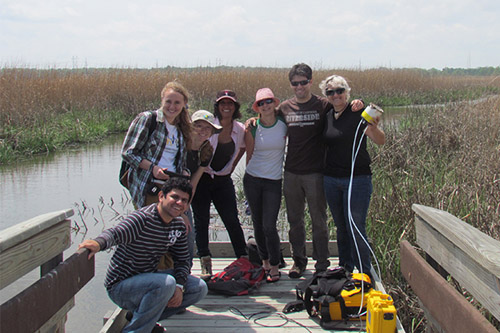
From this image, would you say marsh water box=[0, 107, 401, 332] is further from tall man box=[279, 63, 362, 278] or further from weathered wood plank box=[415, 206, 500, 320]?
weathered wood plank box=[415, 206, 500, 320]

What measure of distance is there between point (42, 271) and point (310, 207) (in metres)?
2.32

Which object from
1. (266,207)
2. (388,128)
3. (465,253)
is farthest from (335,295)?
(388,128)

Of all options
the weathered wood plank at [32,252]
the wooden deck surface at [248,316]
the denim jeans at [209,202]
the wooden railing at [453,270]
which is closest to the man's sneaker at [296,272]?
the wooden deck surface at [248,316]

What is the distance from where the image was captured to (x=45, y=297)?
267 centimetres

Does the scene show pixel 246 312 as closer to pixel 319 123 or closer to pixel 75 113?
pixel 319 123

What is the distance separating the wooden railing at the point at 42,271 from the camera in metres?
2.38

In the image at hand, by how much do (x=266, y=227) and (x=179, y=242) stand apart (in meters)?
1.11

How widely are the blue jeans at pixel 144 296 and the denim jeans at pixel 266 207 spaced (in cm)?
129

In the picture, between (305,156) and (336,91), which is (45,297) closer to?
(305,156)

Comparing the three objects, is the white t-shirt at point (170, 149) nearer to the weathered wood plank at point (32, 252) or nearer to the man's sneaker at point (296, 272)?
the weathered wood plank at point (32, 252)

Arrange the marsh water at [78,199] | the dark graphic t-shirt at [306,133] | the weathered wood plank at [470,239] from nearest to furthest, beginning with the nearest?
the weathered wood plank at [470,239] → the dark graphic t-shirt at [306,133] → the marsh water at [78,199]

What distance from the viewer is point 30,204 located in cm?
852

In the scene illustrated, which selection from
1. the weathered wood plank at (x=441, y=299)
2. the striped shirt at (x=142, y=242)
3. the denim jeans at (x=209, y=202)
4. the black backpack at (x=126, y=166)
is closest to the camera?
the weathered wood plank at (x=441, y=299)

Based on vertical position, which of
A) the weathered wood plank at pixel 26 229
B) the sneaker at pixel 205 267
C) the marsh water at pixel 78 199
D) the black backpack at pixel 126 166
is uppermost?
the black backpack at pixel 126 166
